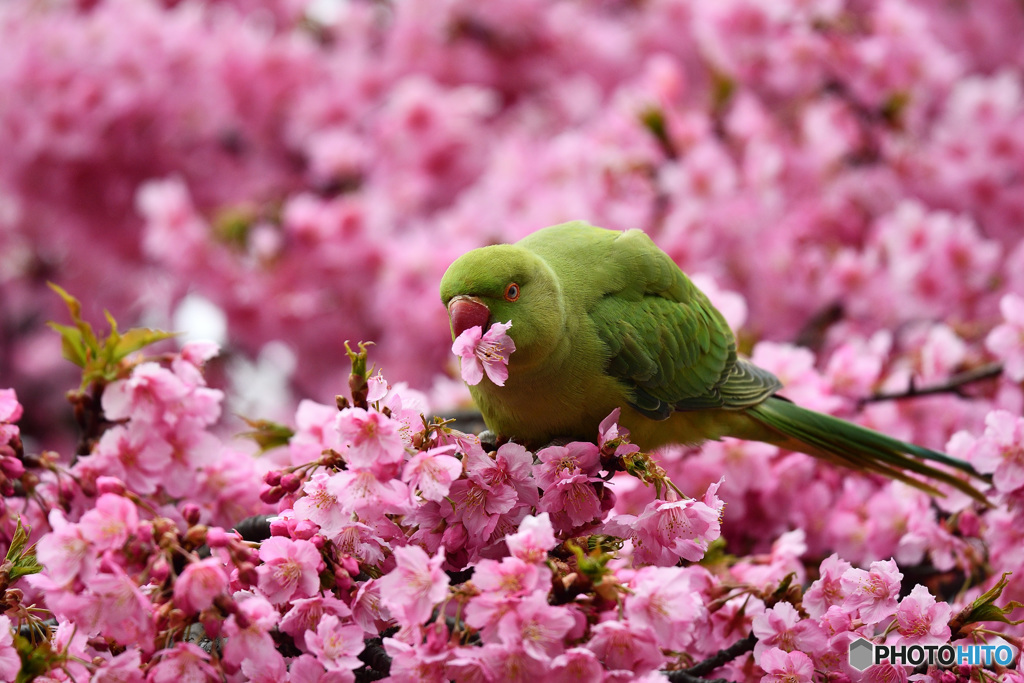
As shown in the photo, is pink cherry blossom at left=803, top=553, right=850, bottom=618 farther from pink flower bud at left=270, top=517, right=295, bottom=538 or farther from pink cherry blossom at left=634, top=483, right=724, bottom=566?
pink flower bud at left=270, top=517, right=295, bottom=538

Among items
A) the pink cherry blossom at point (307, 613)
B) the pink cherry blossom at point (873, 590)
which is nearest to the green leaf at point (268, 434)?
the pink cherry blossom at point (307, 613)

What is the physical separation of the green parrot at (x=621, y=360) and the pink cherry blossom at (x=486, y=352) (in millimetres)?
69

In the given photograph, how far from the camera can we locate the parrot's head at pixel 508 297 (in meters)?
1.24

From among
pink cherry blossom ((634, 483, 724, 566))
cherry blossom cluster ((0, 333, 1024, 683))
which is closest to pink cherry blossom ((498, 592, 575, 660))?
cherry blossom cluster ((0, 333, 1024, 683))

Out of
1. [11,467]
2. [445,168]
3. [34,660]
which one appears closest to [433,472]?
[34,660]

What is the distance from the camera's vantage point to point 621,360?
149 cm

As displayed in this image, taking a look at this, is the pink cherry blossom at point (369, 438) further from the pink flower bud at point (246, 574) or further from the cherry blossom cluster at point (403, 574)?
the pink flower bud at point (246, 574)

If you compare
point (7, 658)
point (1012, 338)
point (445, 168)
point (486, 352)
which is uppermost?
point (445, 168)

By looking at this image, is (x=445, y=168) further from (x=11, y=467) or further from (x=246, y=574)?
(x=246, y=574)

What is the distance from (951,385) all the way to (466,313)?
1485 mm

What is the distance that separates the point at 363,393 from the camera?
122 centimetres

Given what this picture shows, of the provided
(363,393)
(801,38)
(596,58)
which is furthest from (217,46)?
(363,393)

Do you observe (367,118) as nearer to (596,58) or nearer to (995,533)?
(596,58)

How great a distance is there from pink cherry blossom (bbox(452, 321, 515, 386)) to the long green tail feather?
2.80 ft
